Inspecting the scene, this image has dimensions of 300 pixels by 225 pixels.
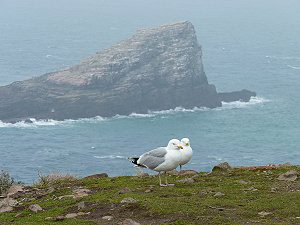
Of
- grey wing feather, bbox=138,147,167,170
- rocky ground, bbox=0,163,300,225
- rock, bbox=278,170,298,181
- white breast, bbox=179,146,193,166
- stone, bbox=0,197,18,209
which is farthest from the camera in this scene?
rock, bbox=278,170,298,181

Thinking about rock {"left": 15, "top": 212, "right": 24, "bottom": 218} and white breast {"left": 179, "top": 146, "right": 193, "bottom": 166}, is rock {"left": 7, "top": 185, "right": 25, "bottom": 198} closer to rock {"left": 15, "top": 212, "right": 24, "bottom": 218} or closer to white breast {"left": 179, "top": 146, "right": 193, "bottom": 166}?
rock {"left": 15, "top": 212, "right": 24, "bottom": 218}

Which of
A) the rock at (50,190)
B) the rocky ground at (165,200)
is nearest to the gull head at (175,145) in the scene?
the rocky ground at (165,200)

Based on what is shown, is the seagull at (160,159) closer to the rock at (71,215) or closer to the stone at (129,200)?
the stone at (129,200)

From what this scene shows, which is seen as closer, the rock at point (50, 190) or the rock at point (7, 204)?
the rock at point (7, 204)

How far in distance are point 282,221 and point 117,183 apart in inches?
450

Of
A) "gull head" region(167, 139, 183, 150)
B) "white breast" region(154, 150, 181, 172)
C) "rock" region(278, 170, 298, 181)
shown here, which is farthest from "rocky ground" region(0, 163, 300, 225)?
"gull head" region(167, 139, 183, 150)

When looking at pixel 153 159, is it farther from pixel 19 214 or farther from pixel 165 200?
pixel 19 214

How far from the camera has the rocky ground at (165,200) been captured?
21312mm

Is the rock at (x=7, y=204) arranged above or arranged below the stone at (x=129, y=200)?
below

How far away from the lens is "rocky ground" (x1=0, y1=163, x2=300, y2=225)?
2131 cm

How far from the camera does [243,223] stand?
65.7 feet

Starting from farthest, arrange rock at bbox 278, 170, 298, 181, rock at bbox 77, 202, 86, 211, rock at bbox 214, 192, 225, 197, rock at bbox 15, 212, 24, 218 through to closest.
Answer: rock at bbox 278, 170, 298, 181 → rock at bbox 214, 192, 225, 197 → rock at bbox 77, 202, 86, 211 → rock at bbox 15, 212, 24, 218

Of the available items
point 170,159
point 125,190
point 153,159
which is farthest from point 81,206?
point 170,159

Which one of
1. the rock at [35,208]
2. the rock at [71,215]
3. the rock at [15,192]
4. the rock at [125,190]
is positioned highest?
the rock at [71,215]
